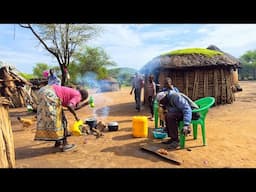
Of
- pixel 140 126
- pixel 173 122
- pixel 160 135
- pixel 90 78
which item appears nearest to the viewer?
pixel 173 122

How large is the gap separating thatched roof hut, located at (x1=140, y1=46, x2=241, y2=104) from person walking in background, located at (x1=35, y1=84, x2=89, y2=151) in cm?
729

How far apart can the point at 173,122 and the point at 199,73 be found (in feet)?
22.7

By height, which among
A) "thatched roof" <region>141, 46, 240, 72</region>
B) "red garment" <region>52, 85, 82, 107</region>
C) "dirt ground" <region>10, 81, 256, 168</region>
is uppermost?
"thatched roof" <region>141, 46, 240, 72</region>

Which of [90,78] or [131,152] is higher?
[90,78]

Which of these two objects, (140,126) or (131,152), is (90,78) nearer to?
(140,126)

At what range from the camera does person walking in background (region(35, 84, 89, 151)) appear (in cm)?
466

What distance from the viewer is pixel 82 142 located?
5.98m

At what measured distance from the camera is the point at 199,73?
11.3 metres

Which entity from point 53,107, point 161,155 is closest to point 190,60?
point 161,155

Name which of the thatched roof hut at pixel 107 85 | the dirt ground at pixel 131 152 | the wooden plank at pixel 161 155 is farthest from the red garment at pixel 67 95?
the thatched roof hut at pixel 107 85

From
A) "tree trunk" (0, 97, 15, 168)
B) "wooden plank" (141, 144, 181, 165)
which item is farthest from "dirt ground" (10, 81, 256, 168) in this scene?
"tree trunk" (0, 97, 15, 168)

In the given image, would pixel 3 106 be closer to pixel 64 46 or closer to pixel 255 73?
pixel 64 46

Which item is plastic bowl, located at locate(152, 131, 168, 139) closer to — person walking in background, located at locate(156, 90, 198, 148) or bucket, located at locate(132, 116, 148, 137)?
bucket, located at locate(132, 116, 148, 137)
